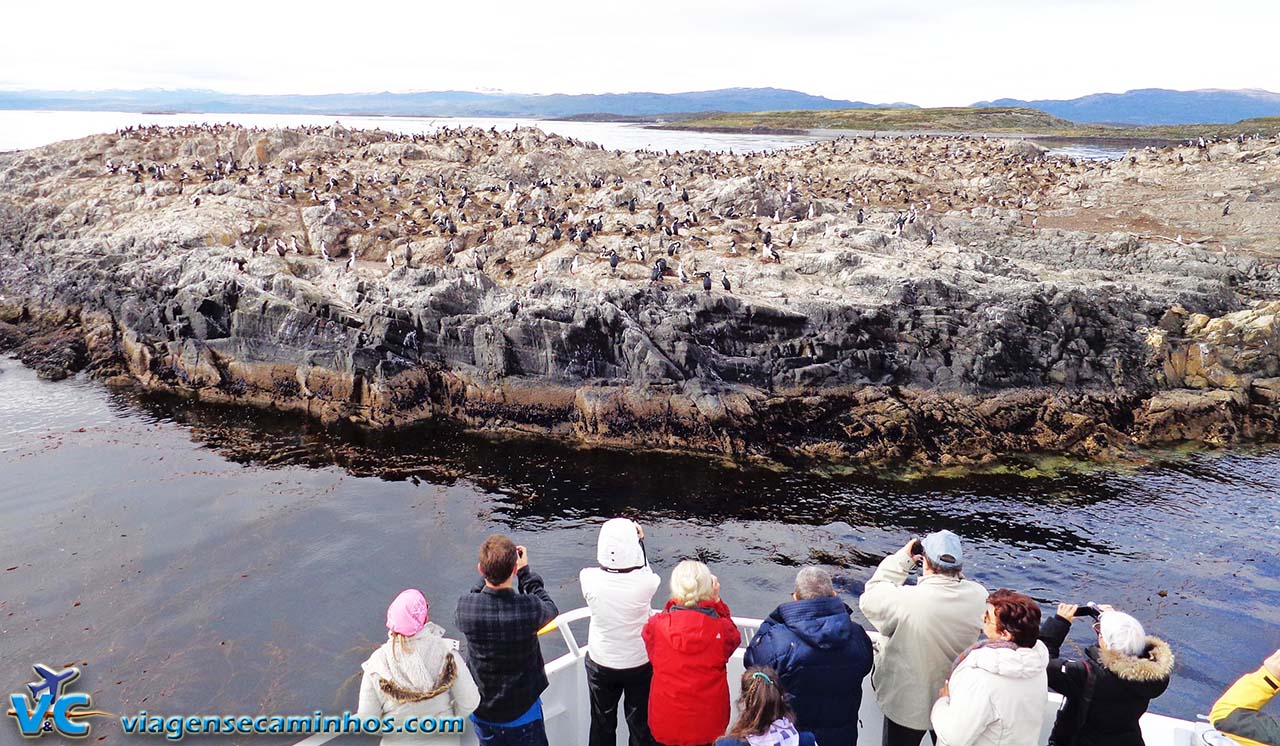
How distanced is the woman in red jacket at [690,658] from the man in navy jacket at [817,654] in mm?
279

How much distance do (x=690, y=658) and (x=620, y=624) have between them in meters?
0.79

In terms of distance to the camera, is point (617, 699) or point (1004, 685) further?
point (617, 699)

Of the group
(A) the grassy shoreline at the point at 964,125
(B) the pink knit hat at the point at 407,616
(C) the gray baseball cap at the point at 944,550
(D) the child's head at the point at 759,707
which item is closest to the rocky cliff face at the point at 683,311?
(C) the gray baseball cap at the point at 944,550

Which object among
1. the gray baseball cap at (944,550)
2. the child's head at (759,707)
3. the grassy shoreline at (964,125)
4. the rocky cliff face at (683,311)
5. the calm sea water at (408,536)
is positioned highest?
the grassy shoreline at (964,125)

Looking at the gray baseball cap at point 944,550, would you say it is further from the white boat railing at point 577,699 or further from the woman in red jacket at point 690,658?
the white boat railing at point 577,699

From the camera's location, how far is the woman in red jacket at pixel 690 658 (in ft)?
16.5

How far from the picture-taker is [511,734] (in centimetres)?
538

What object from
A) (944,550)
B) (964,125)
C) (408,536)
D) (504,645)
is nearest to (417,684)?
(504,645)

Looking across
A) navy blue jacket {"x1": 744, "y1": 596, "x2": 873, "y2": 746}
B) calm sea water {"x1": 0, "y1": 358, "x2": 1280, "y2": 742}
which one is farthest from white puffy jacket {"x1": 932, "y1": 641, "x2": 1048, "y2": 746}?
calm sea water {"x1": 0, "y1": 358, "x2": 1280, "y2": 742}

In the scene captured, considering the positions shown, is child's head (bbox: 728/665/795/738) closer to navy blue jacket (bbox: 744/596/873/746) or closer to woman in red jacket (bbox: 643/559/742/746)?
navy blue jacket (bbox: 744/596/873/746)

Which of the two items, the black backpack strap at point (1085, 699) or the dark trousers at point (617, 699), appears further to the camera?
the dark trousers at point (617, 699)

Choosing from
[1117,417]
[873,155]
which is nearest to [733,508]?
[1117,417]

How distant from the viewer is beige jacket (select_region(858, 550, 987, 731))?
4.99 m

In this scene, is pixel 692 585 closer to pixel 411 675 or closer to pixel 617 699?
pixel 617 699
